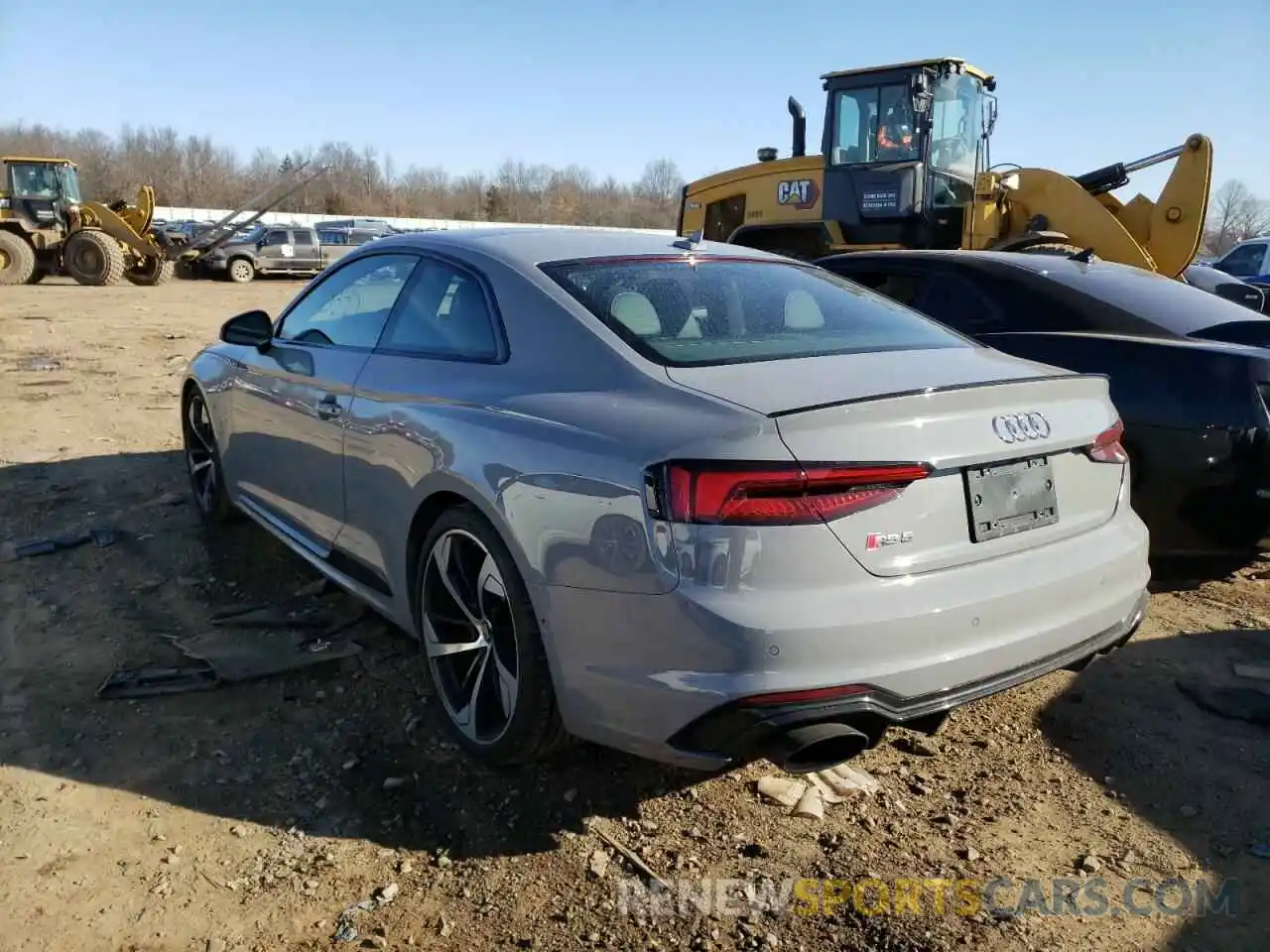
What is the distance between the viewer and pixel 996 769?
2.91m

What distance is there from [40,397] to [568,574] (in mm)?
7835

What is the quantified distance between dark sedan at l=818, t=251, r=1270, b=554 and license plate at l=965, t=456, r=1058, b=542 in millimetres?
1692

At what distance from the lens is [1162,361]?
396 centimetres

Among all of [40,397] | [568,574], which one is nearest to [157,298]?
[40,397]

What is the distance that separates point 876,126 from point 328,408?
28.7 ft

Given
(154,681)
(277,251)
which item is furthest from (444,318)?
(277,251)

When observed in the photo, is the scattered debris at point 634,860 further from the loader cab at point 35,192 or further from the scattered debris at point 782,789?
the loader cab at point 35,192

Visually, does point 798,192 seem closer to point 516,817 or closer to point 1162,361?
point 1162,361

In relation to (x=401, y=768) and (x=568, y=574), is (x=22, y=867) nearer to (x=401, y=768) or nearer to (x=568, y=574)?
(x=401, y=768)

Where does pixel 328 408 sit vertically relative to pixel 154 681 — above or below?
above

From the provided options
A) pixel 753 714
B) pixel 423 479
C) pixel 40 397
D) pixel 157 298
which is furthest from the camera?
pixel 157 298

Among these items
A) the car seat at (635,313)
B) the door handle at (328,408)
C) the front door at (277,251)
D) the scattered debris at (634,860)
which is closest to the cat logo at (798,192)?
the door handle at (328,408)

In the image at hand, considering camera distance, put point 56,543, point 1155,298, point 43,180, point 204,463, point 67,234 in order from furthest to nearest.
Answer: point 43,180, point 67,234, point 204,463, point 56,543, point 1155,298

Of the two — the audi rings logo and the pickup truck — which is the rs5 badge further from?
the pickup truck
